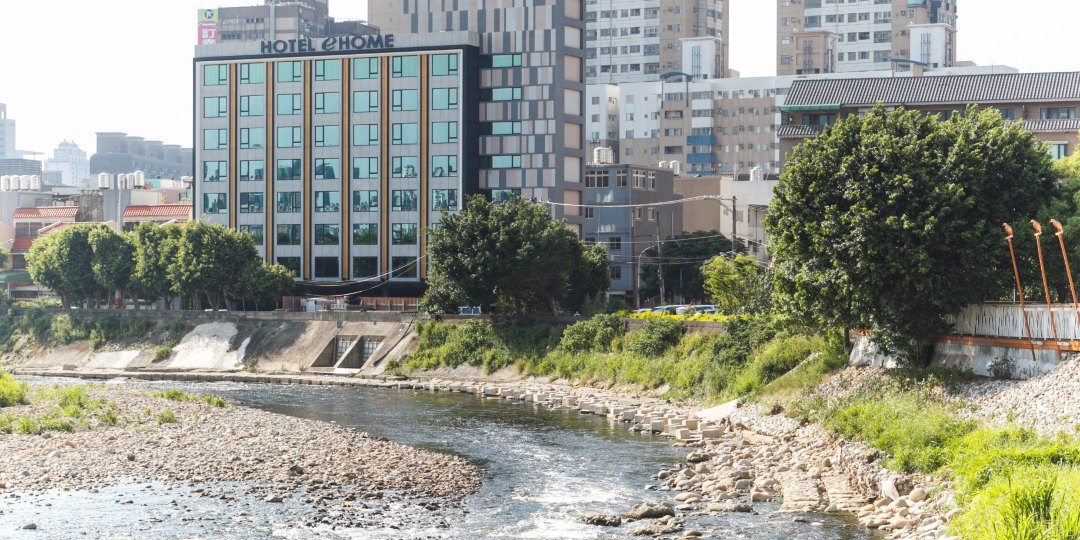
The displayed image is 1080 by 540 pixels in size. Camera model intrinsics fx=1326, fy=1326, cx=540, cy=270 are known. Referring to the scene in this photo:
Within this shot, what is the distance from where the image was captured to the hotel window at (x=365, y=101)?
14738 centimetres

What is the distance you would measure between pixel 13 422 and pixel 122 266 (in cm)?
7115

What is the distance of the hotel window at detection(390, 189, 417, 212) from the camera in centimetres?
14738

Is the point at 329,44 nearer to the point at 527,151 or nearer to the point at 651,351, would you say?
the point at 527,151

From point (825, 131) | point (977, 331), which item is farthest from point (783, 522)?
point (825, 131)

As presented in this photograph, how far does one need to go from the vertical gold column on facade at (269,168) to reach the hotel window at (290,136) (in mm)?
888

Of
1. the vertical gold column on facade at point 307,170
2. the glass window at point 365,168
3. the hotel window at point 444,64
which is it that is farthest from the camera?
the vertical gold column on facade at point 307,170

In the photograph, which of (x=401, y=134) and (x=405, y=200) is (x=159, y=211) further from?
(x=401, y=134)

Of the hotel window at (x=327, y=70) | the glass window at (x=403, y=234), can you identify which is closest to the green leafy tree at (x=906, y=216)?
the glass window at (x=403, y=234)

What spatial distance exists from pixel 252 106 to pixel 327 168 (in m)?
12.3

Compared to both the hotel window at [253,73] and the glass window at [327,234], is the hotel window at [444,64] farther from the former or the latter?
the glass window at [327,234]

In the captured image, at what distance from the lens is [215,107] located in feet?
507

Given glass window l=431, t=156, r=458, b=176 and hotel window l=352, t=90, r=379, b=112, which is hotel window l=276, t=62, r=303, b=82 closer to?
hotel window l=352, t=90, r=379, b=112

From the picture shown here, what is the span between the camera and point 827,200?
214ft

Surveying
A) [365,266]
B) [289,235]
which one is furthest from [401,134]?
[289,235]
